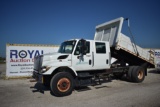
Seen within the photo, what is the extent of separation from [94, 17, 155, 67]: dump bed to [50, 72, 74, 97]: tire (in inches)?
145

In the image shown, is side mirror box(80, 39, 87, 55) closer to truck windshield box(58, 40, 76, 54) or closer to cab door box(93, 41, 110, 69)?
truck windshield box(58, 40, 76, 54)

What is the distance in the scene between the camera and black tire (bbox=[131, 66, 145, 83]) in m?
9.93

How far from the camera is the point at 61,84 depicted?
22.1 feet

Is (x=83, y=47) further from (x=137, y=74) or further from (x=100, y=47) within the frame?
(x=137, y=74)

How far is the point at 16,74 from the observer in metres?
12.3

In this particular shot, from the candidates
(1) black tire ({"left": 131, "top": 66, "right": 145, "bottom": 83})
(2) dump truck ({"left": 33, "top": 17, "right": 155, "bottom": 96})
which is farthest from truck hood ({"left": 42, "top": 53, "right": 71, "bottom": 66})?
(1) black tire ({"left": 131, "top": 66, "right": 145, "bottom": 83})

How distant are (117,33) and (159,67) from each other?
8.47m

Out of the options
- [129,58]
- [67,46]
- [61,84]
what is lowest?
[61,84]

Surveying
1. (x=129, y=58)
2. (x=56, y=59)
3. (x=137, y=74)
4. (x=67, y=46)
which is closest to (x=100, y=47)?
(x=67, y=46)

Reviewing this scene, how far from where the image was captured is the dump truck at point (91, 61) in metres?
6.79

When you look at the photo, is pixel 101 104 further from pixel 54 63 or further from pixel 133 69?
pixel 133 69

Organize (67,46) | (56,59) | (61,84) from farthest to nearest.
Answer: (67,46) → (56,59) → (61,84)

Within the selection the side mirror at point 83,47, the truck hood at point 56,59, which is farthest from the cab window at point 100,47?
the truck hood at point 56,59

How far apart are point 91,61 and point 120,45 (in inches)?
93.3
